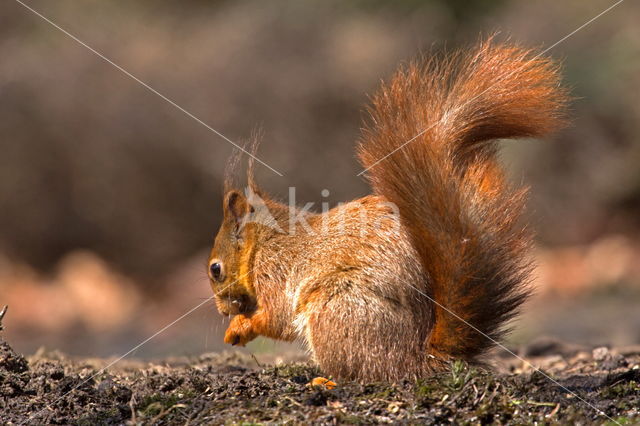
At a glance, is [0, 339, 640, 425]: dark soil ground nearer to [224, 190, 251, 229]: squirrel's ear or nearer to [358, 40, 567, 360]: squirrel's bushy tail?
[358, 40, 567, 360]: squirrel's bushy tail

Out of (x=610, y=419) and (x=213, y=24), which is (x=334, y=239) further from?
(x=213, y=24)

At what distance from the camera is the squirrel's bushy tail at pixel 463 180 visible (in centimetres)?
270

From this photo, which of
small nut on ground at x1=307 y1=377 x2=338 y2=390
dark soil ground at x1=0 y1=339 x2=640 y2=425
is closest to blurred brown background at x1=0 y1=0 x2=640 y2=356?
dark soil ground at x1=0 y1=339 x2=640 y2=425

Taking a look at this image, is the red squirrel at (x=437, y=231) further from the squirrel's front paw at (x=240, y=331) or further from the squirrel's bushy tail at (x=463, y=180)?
the squirrel's front paw at (x=240, y=331)

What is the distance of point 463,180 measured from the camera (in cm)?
276

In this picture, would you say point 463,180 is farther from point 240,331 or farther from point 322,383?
point 240,331

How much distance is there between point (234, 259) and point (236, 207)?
0.25 m

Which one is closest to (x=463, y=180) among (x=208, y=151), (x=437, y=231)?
(x=437, y=231)

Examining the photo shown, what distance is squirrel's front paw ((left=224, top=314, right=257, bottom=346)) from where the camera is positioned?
10.5 feet

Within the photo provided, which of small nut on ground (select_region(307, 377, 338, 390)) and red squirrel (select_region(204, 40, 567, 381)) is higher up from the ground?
red squirrel (select_region(204, 40, 567, 381))

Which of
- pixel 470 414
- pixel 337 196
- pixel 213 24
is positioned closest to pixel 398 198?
pixel 470 414

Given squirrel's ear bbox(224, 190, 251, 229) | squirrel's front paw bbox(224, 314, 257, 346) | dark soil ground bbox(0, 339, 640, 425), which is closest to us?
dark soil ground bbox(0, 339, 640, 425)

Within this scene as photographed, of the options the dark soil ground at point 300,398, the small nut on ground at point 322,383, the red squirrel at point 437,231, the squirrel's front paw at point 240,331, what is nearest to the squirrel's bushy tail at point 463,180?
the red squirrel at point 437,231

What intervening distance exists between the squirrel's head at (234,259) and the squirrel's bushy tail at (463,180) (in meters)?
0.85
